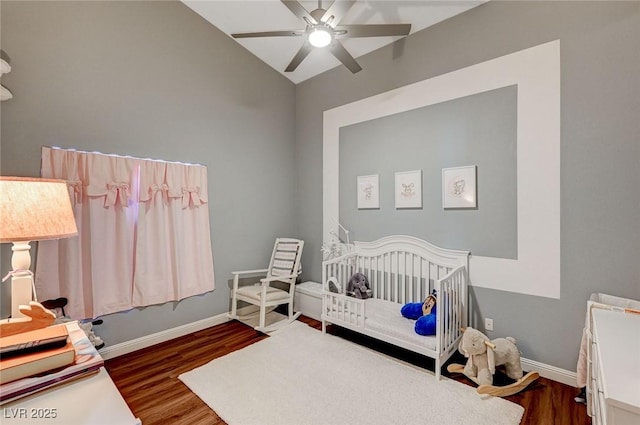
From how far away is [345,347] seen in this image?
2789mm

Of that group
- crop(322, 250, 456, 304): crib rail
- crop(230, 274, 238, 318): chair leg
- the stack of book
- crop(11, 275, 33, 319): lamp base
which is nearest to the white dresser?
crop(322, 250, 456, 304): crib rail

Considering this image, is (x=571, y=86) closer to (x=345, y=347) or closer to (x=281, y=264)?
(x=345, y=347)

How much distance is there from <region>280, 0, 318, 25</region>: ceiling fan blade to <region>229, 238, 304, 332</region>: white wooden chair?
2.41 m

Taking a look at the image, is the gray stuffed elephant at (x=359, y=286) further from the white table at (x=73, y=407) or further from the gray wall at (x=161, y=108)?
the white table at (x=73, y=407)

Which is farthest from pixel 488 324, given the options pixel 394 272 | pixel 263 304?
pixel 263 304

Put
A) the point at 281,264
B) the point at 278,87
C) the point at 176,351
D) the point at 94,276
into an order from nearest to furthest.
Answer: the point at 94,276
the point at 176,351
the point at 281,264
the point at 278,87

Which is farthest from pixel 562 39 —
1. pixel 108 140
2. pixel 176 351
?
pixel 176 351

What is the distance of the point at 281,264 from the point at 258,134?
69.1 inches

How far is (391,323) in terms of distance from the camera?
101 inches

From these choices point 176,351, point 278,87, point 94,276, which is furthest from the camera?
point 278,87

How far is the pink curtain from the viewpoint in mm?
2334

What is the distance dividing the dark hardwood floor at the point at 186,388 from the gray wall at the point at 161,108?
28 centimetres

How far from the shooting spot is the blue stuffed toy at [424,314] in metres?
2.34

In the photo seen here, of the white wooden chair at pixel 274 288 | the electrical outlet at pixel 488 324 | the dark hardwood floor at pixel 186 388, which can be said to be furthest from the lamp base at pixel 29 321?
the electrical outlet at pixel 488 324
